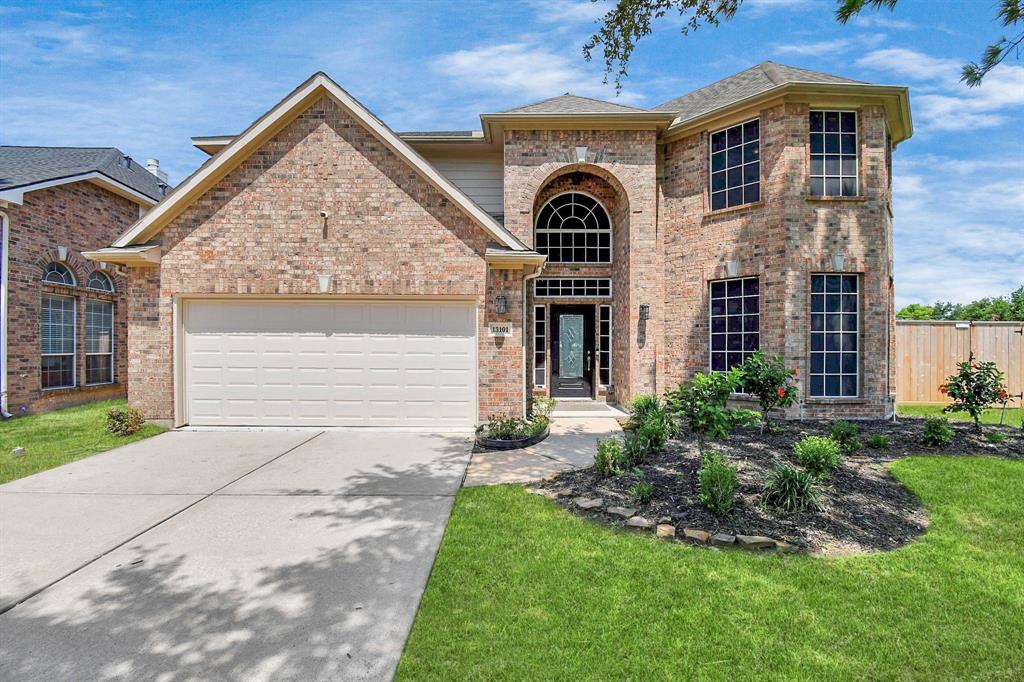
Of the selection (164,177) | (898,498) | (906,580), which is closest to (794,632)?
(906,580)

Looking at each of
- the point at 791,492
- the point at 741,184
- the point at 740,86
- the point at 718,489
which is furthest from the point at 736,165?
the point at 718,489

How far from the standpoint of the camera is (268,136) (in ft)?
28.4

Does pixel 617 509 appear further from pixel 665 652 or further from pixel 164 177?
pixel 164 177

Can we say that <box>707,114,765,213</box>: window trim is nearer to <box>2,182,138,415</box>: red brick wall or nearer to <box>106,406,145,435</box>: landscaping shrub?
<box>106,406,145,435</box>: landscaping shrub

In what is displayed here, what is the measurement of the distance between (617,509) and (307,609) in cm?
293

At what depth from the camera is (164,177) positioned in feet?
57.7

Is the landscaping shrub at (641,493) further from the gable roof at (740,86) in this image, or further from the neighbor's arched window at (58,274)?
the neighbor's arched window at (58,274)

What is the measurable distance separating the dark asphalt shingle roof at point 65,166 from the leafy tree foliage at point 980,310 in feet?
120

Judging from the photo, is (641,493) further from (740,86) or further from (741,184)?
(740,86)

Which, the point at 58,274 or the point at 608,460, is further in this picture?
the point at 58,274

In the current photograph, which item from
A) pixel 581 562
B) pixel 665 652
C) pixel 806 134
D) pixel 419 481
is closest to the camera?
pixel 665 652

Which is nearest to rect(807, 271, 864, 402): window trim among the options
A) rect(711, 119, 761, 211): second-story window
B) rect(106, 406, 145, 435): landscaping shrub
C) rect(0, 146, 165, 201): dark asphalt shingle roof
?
rect(711, 119, 761, 211): second-story window

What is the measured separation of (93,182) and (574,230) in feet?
42.2

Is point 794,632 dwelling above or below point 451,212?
below
